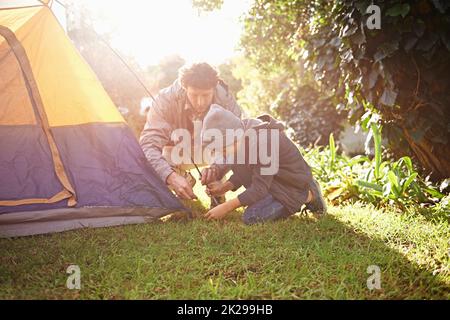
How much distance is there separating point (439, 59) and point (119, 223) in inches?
96.1

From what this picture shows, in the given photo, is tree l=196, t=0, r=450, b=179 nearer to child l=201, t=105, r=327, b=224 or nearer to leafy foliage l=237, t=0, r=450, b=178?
leafy foliage l=237, t=0, r=450, b=178

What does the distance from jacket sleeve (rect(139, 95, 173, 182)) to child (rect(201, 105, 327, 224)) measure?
347 mm

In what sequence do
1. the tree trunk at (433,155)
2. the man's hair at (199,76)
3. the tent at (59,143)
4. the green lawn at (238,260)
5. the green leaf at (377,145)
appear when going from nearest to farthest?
the green lawn at (238,260)
the tent at (59,143)
the man's hair at (199,76)
the tree trunk at (433,155)
the green leaf at (377,145)

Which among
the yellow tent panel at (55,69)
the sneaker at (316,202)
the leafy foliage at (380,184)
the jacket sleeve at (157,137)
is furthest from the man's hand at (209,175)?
the leafy foliage at (380,184)

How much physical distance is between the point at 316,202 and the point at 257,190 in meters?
0.51

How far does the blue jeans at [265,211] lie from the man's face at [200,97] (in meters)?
0.85

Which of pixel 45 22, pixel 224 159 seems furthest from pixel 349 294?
pixel 45 22

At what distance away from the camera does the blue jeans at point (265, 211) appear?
2488mm

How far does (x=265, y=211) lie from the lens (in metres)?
2.52

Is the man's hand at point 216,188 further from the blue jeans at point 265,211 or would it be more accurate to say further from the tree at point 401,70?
the tree at point 401,70

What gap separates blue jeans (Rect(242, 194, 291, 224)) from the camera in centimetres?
249

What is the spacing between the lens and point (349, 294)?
1.48m

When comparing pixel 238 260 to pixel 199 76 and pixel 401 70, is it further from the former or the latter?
pixel 401 70

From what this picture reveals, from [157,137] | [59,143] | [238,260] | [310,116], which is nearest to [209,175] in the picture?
[157,137]
